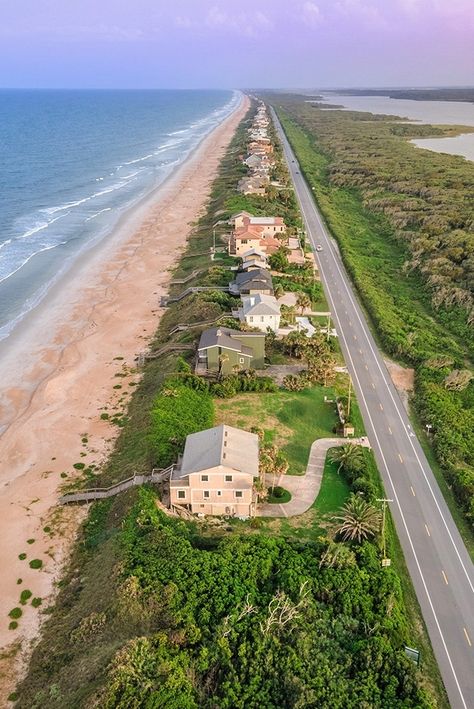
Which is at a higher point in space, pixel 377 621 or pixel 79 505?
pixel 377 621

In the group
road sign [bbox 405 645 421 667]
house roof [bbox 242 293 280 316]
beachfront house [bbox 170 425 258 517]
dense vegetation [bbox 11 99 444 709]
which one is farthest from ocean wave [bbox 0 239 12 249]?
road sign [bbox 405 645 421 667]

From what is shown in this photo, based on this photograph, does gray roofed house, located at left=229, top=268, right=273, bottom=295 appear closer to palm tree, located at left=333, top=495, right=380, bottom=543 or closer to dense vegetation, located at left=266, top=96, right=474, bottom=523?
dense vegetation, located at left=266, top=96, right=474, bottom=523

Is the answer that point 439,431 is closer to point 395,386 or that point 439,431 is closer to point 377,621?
point 395,386

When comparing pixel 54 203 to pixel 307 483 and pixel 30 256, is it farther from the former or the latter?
pixel 307 483

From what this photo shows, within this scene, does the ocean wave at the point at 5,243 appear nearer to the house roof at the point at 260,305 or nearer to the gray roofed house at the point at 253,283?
the gray roofed house at the point at 253,283

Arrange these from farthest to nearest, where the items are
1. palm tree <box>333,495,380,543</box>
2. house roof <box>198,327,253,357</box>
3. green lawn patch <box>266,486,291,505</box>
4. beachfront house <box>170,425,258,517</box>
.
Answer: house roof <box>198,327,253,357</box> → green lawn patch <box>266,486,291,505</box> → beachfront house <box>170,425,258,517</box> → palm tree <box>333,495,380,543</box>

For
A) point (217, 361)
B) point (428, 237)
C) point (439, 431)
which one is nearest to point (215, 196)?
point (428, 237)
